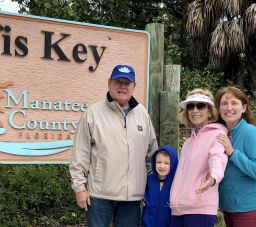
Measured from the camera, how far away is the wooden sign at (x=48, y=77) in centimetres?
331

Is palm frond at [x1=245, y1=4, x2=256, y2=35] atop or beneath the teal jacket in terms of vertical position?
atop

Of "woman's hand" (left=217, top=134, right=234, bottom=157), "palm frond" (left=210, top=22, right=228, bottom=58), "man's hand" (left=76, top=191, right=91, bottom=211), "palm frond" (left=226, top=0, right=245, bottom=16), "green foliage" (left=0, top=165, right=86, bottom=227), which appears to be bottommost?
"green foliage" (left=0, top=165, right=86, bottom=227)

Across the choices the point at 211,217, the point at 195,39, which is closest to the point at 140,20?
the point at 195,39

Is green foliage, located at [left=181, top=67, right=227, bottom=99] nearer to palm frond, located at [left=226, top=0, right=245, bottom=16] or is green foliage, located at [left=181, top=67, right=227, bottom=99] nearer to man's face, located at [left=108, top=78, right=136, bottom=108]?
palm frond, located at [left=226, top=0, right=245, bottom=16]

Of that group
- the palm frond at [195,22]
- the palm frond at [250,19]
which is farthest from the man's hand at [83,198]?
the palm frond at [195,22]

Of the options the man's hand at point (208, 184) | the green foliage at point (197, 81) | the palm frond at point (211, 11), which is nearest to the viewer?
the man's hand at point (208, 184)

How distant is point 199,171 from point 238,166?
0.23 metres

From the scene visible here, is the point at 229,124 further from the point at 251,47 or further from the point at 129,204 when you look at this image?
the point at 251,47

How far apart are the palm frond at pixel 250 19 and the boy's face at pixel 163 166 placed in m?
8.37

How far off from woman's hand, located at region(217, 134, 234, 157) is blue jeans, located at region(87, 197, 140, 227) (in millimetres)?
747

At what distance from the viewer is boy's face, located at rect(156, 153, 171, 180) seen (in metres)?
2.96

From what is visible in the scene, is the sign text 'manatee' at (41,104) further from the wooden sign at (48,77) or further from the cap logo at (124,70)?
the cap logo at (124,70)

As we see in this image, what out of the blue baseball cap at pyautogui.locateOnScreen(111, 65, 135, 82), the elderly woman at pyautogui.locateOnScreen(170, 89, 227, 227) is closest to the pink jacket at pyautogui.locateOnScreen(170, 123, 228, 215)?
the elderly woman at pyautogui.locateOnScreen(170, 89, 227, 227)

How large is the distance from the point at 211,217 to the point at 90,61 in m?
1.60
